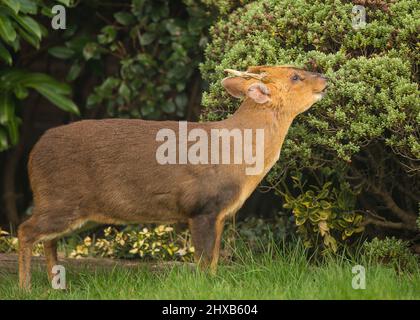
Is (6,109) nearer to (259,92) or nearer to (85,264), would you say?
(85,264)

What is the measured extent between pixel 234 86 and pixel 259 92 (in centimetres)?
22

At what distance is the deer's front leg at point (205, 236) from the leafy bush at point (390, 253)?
1342 mm

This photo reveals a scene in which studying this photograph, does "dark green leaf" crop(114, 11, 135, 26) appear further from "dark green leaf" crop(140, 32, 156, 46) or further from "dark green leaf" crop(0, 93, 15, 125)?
"dark green leaf" crop(0, 93, 15, 125)

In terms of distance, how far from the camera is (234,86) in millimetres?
6602

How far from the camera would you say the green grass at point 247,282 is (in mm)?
5945

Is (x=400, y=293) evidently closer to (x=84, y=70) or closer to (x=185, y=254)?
(x=185, y=254)

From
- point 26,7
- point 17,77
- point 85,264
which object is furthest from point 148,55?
point 85,264

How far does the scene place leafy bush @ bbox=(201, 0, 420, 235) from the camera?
21.5ft

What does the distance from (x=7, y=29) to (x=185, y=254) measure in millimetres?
2473

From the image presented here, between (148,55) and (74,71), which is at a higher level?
(148,55)

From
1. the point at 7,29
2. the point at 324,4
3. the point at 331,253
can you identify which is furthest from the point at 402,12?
the point at 7,29

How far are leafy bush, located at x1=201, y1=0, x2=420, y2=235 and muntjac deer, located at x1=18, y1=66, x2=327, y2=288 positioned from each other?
0.29 m

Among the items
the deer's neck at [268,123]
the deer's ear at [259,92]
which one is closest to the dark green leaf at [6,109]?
the deer's neck at [268,123]

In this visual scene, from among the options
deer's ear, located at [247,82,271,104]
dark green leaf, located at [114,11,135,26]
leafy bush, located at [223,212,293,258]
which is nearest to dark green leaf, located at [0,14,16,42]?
dark green leaf, located at [114,11,135,26]
